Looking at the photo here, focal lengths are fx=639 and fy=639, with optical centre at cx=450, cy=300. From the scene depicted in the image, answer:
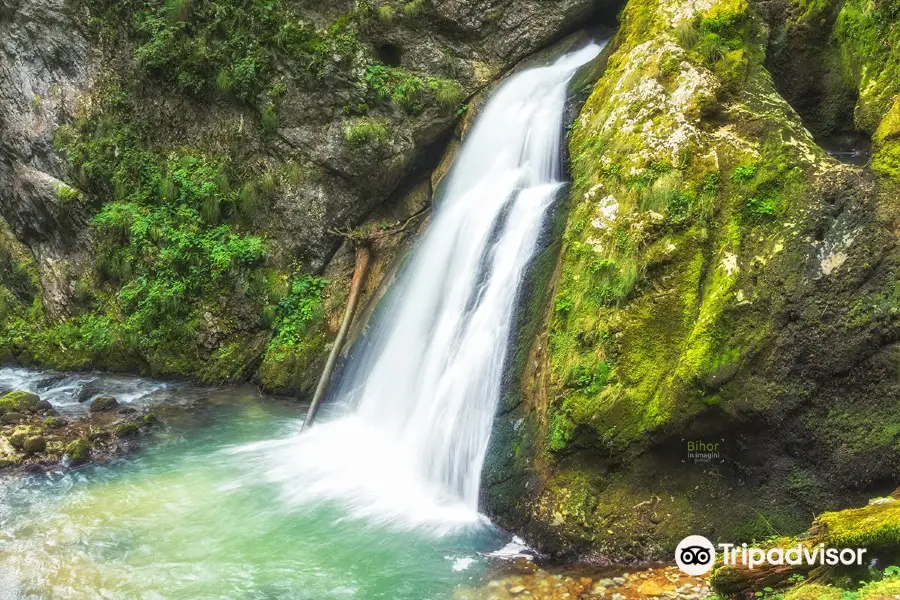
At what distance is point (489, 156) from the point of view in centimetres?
1004

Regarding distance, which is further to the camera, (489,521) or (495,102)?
(495,102)

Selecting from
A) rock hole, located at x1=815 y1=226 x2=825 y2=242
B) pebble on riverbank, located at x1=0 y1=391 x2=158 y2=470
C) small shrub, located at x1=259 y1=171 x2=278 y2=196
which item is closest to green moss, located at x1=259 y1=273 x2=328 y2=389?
small shrub, located at x1=259 y1=171 x2=278 y2=196

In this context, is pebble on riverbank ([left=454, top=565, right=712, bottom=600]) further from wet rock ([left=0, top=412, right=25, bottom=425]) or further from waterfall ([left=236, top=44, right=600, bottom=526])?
wet rock ([left=0, top=412, right=25, bottom=425])

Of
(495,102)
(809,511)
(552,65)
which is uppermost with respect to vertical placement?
(552,65)

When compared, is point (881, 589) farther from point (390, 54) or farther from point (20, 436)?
point (390, 54)

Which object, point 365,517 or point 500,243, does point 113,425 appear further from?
point 500,243

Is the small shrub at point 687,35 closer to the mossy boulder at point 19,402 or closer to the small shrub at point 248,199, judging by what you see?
the small shrub at point 248,199

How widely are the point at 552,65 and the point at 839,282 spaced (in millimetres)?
6910

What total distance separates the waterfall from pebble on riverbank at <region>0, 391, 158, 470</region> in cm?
225

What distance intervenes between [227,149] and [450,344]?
6285mm

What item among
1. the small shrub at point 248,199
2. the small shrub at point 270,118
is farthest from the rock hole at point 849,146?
the small shrub at point 248,199

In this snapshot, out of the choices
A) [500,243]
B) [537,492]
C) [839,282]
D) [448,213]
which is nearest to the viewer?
[839,282]

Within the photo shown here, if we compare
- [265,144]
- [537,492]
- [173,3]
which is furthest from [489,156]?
[173,3]

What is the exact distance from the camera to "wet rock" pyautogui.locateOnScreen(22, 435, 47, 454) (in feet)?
26.7
